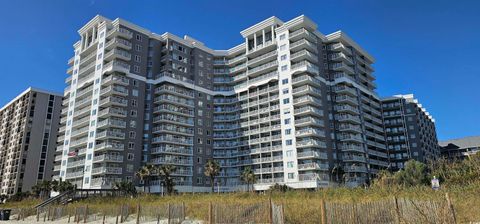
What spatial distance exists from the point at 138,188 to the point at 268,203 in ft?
207

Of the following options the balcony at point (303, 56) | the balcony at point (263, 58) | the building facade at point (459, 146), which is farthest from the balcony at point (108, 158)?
the building facade at point (459, 146)

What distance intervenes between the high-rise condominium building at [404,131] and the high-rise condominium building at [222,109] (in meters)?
15.3

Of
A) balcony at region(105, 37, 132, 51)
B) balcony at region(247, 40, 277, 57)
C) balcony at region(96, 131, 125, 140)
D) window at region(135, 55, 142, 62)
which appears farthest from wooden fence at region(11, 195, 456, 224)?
balcony at region(247, 40, 277, 57)

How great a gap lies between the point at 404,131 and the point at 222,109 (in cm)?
6265

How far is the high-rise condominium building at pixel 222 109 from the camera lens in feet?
263

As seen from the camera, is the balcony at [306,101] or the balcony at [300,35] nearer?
the balcony at [306,101]

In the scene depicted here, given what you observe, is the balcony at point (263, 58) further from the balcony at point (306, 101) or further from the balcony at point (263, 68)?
the balcony at point (306, 101)

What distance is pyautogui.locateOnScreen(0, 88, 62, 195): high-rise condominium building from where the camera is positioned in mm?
114812

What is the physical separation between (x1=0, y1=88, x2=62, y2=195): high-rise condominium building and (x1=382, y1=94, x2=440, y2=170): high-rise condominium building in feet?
376

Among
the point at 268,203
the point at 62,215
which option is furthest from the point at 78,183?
the point at 268,203

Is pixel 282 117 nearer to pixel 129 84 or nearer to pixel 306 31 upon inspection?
pixel 306 31

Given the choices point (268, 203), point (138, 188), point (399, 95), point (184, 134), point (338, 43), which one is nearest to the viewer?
point (268, 203)

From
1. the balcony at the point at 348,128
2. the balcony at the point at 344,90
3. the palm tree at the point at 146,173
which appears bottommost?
the palm tree at the point at 146,173

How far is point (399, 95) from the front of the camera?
408 ft
